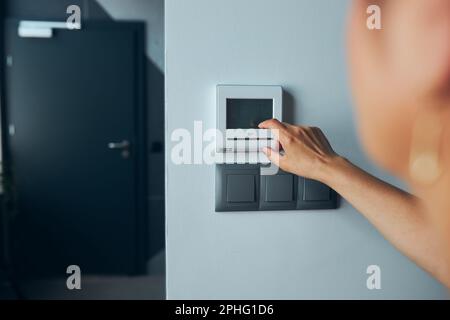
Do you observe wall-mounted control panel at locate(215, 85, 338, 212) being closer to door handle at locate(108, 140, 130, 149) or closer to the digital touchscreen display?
the digital touchscreen display

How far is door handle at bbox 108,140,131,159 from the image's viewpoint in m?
2.78

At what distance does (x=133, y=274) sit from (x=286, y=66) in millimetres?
2502

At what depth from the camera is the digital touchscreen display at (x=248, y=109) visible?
2.16 ft

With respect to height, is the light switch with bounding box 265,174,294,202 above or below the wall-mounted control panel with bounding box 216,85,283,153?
below

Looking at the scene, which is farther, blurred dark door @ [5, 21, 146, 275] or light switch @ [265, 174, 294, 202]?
blurred dark door @ [5, 21, 146, 275]

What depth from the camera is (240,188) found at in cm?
68

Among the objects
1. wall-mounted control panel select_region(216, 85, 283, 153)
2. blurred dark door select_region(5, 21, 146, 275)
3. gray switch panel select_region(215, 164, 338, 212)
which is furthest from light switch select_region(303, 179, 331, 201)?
blurred dark door select_region(5, 21, 146, 275)

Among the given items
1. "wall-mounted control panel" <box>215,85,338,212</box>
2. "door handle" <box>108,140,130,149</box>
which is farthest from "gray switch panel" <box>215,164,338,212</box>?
"door handle" <box>108,140,130,149</box>

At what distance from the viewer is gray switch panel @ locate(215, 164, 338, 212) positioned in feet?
2.21

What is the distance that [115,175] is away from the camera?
2.81 meters

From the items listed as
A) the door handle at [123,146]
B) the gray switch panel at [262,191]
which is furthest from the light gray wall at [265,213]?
the door handle at [123,146]

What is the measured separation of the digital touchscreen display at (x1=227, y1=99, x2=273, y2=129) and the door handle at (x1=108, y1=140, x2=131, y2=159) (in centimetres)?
223

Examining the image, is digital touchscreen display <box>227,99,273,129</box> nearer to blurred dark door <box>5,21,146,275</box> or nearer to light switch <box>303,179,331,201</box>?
light switch <box>303,179,331,201</box>
